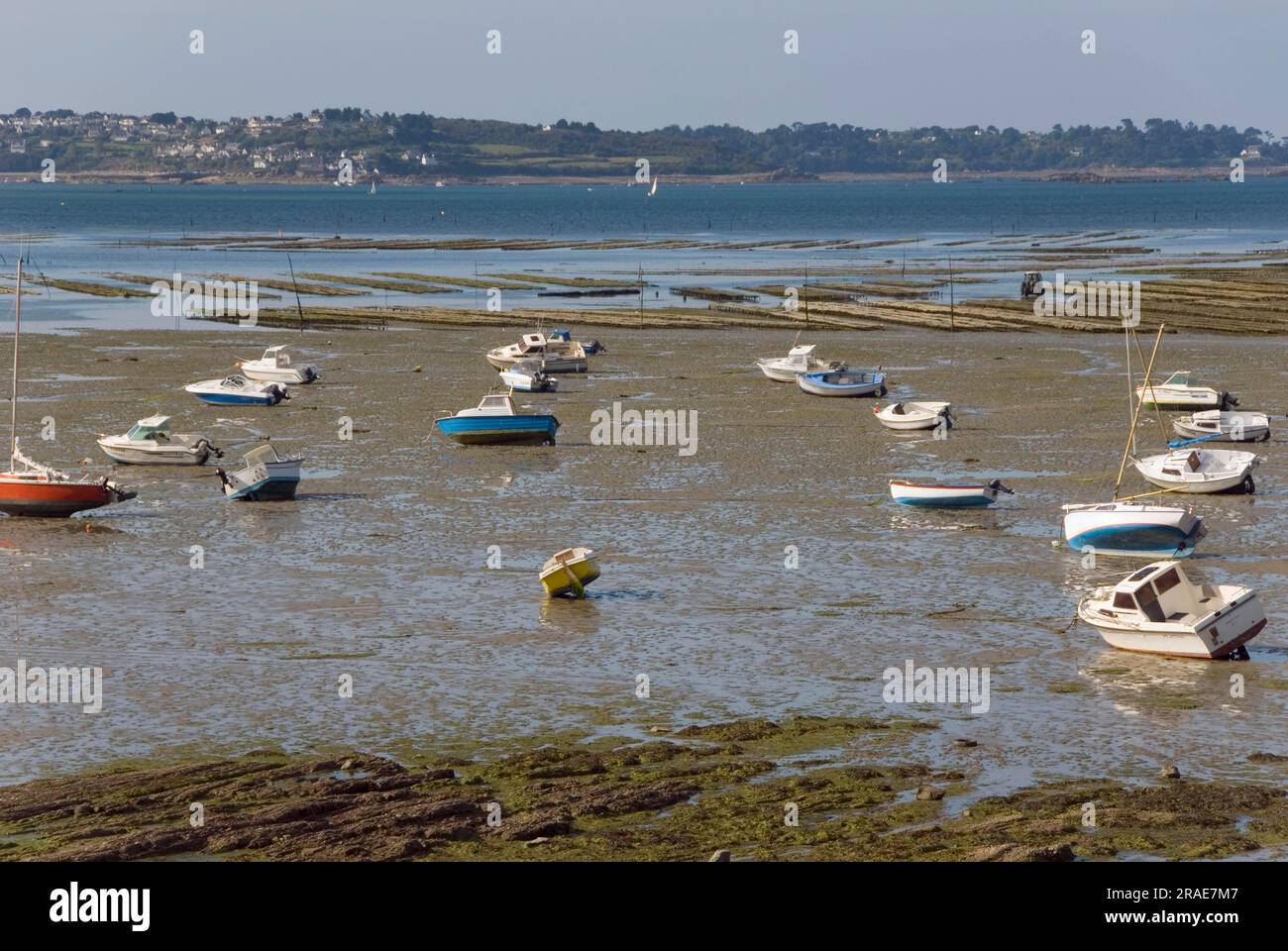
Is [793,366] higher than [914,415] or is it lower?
higher

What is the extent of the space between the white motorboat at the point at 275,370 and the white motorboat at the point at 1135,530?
37.3 m

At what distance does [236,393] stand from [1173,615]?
39.6 m

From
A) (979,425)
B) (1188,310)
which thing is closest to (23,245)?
(1188,310)

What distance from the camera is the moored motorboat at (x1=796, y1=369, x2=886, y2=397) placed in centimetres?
6375

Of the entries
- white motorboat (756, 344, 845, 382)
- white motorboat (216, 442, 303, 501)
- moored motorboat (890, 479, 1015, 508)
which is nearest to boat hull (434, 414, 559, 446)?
white motorboat (216, 442, 303, 501)

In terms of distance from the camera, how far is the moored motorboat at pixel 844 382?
209ft

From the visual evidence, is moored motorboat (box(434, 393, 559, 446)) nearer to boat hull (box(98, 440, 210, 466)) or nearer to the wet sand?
the wet sand

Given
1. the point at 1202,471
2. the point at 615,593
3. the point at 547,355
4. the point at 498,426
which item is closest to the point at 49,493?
the point at 498,426

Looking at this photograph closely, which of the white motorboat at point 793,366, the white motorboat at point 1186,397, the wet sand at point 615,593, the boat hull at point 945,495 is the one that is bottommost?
the wet sand at point 615,593

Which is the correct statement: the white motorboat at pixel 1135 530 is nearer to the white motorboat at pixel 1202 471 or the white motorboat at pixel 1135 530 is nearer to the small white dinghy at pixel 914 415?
the white motorboat at pixel 1202 471

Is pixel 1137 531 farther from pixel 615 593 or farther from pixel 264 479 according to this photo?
pixel 264 479

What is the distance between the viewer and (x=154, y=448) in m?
49.3

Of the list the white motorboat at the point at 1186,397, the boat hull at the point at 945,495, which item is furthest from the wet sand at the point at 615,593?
the white motorboat at the point at 1186,397

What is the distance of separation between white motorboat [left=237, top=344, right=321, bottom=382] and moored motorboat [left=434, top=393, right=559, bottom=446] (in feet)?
49.4
